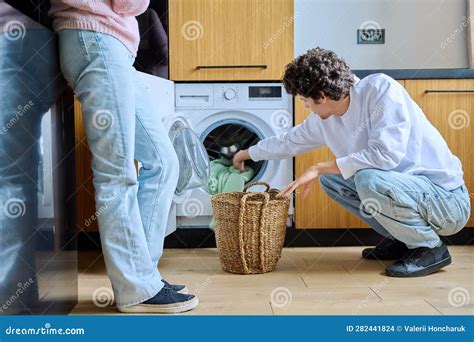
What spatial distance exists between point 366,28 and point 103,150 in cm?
225

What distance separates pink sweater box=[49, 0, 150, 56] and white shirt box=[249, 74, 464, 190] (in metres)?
0.90

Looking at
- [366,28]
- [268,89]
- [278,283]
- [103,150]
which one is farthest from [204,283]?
[366,28]

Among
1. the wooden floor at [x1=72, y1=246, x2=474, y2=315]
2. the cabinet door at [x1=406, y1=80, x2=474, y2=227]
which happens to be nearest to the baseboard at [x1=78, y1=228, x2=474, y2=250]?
the wooden floor at [x1=72, y1=246, x2=474, y2=315]

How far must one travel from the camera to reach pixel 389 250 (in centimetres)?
256

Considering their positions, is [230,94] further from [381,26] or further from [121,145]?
[121,145]

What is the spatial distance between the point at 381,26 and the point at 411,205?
1599 mm

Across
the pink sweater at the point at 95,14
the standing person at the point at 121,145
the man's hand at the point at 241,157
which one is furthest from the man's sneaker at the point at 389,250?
the pink sweater at the point at 95,14

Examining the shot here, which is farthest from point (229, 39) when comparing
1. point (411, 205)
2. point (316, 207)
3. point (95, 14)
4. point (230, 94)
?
point (95, 14)

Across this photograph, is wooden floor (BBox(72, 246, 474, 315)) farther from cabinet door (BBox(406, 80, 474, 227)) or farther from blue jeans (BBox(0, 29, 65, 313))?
cabinet door (BBox(406, 80, 474, 227))

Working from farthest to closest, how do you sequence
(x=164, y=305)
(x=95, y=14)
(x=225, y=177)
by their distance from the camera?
(x=225, y=177) < (x=164, y=305) < (x=95, y=14)

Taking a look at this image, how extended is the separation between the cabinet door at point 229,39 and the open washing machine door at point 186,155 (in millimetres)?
388

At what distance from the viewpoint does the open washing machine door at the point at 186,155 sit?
2.59 metres

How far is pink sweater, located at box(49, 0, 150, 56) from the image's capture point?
158 cm

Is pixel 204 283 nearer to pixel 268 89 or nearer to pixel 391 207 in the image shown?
pixel 391 207
